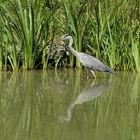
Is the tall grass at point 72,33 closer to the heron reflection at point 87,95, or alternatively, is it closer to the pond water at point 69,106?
the pond water at point 69,106

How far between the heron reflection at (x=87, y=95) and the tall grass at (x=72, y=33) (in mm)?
1586

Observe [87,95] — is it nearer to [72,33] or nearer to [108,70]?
[108,70]

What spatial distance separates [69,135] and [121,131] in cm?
58

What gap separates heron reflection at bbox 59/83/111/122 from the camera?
19.0 feet

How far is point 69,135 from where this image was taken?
477 centimetres

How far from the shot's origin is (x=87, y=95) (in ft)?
23.6

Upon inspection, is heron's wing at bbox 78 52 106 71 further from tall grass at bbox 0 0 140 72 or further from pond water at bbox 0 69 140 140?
tall grass at bbox 0 0 140 72

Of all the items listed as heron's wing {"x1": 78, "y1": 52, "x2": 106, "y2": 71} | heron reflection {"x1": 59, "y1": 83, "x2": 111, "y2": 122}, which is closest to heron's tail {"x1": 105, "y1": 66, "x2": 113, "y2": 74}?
heron's wing {"x1": 78, "y1": 52, "x2": 106, "y2": 71}

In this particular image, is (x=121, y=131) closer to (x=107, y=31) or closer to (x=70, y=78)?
(x=70, y=78)

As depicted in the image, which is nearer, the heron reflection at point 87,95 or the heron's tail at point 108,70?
the heron reflection at point 87,95

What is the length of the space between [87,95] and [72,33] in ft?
10.5

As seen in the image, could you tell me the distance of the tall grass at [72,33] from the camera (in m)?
A: 9.45

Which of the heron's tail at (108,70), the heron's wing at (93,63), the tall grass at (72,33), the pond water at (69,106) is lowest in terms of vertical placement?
the pond water at (69,106)

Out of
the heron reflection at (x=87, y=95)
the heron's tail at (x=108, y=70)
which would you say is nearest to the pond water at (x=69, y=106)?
the heron reflection at (x=87, y=95)
